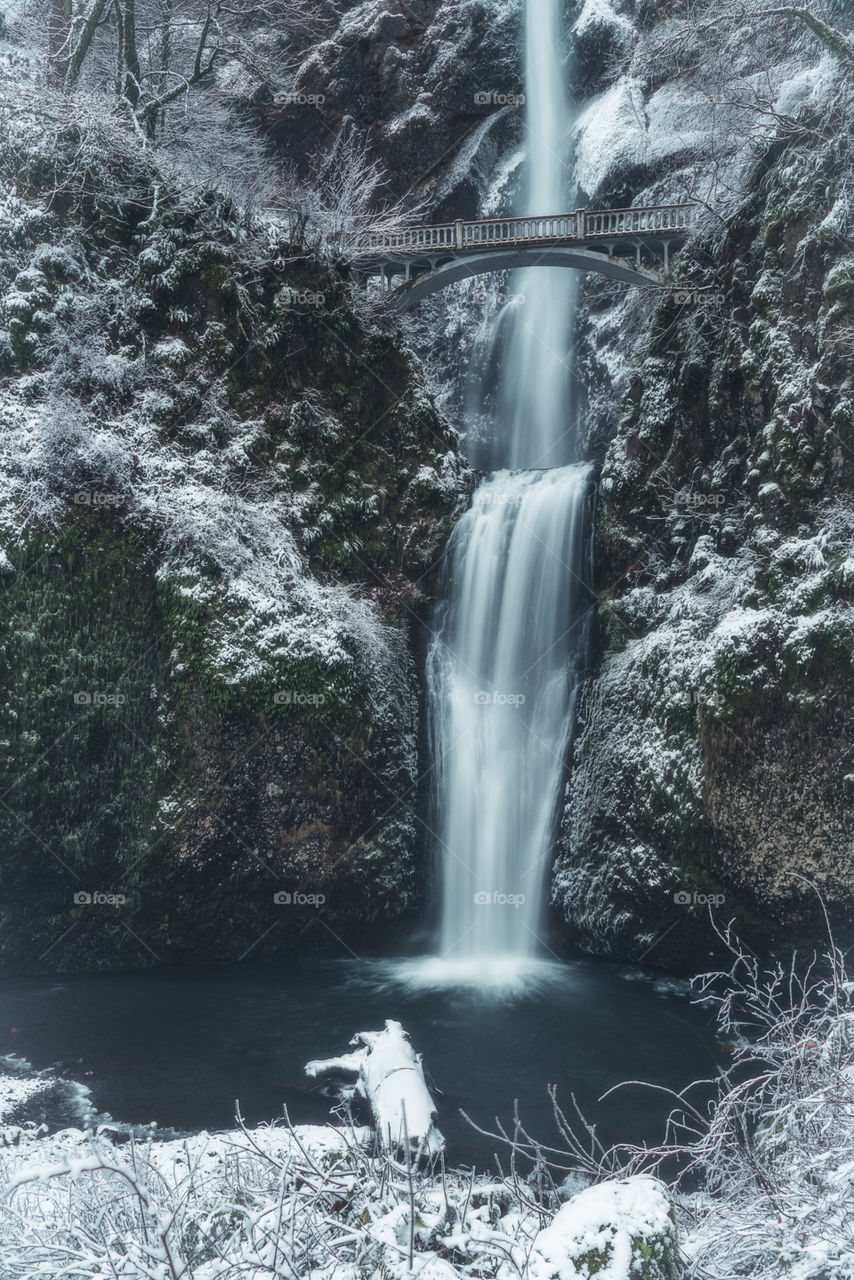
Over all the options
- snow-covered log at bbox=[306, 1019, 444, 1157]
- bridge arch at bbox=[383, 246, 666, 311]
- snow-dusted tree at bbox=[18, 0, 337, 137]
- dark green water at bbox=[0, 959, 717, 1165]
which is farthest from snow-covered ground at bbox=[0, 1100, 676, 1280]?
snow-dusted tree at bbox=[18, 0, 337, 137]

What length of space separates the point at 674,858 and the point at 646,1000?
1.55 meters

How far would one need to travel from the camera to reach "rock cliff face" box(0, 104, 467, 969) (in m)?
10.1

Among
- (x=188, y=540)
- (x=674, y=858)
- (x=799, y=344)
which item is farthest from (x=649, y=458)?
(x=188, y=540)

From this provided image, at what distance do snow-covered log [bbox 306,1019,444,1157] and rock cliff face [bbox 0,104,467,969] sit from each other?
3385 mm

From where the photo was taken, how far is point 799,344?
9.98 m

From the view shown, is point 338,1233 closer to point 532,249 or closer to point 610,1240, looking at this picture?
point 610,1240

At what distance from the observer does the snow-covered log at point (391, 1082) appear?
573 centimetres

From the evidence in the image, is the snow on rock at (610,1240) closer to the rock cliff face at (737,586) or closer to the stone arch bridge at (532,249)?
the rock cliff face at (737,586)

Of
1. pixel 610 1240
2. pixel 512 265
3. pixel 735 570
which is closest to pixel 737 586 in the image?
pixel 735 570

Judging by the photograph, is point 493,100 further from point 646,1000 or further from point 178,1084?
point 178,1084

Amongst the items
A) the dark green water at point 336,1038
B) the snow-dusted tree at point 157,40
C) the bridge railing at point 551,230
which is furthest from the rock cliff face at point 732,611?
the snow-dusted tree at point 157,40

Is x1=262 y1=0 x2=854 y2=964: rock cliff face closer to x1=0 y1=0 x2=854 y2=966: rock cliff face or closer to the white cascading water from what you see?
x1=0 y1=0 x2=854 y2=966: rock cliff face

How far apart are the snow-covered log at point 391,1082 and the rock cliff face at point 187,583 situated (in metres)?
3.38

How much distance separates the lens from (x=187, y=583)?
34.8 ft
